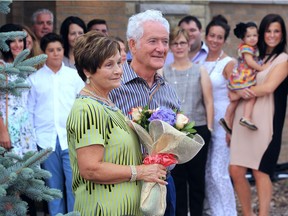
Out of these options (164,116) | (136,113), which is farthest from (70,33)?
(164,116)

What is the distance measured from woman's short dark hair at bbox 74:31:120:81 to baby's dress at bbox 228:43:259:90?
12.3 ft

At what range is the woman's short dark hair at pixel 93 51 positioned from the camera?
183 inches

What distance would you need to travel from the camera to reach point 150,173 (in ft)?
15.4

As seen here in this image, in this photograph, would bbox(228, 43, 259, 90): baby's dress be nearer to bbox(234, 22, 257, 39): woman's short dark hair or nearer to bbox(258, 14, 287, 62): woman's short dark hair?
bbox(258, 14, 287, 62): woman's short dark hair

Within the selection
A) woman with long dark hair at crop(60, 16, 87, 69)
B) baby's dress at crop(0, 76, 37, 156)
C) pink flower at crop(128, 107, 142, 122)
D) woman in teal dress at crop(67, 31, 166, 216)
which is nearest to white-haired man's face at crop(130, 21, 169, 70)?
pink flower at crop(128, 107, 142, 122)

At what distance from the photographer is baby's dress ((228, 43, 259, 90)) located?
826 centimetres

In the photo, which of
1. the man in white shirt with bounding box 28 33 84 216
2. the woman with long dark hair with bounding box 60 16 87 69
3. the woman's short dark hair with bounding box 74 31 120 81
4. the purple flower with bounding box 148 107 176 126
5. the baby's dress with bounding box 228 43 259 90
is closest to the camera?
the woman's short dark hair with bounding box 74 31 120 81

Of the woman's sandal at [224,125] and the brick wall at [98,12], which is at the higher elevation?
the brick wall at [98,12]

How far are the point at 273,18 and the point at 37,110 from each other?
2529mm

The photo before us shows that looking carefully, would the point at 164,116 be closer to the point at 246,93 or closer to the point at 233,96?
the point at 246,93

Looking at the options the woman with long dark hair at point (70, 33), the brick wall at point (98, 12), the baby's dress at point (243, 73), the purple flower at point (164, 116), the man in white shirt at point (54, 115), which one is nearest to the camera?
the purple flower at point (164, 116)

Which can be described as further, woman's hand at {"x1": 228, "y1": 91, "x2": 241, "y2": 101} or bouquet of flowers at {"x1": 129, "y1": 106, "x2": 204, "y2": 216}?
woman's hand at {"x1": 228, "y1": 91, "x2": 241, "y2": 101}

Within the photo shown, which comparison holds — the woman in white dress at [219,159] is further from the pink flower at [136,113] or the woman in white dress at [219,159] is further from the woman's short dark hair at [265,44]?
the pink flower at [136,113]

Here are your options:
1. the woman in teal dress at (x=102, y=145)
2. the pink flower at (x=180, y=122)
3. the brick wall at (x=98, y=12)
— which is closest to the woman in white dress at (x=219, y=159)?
the brick wall at (x=98, y=12)
